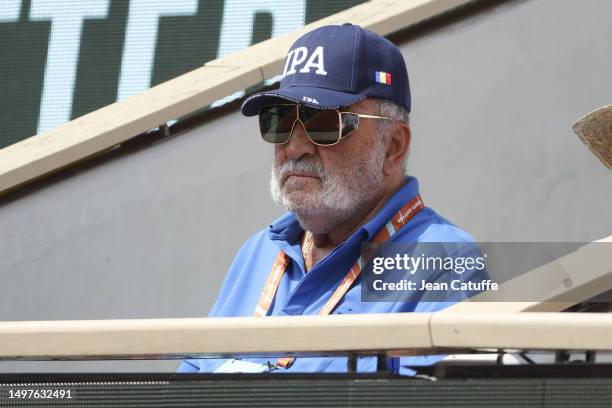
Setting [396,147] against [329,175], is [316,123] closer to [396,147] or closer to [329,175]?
[329,175]

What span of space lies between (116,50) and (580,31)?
188 cm

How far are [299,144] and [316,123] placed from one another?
60mm

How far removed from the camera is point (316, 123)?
280 centimetres

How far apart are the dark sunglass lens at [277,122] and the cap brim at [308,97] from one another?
2cm

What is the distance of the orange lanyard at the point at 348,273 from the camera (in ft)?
8.48

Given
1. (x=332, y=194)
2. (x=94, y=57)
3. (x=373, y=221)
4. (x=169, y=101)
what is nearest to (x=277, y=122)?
(x=332, y=194)

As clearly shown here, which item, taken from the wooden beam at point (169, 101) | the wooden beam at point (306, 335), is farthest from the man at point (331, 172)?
the wooden beam at point (169, 101)

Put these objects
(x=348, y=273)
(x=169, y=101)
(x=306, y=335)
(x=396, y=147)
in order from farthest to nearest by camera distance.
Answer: (x=169, y=101) → (x=396, y=147) → (x=348, y=273) → (x=306, y=335)

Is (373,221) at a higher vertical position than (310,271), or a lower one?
higher

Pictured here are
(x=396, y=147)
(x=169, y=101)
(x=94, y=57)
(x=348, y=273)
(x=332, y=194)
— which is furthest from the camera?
(x=94, y=57)

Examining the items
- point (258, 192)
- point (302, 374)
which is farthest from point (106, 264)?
→ point (302, 374)

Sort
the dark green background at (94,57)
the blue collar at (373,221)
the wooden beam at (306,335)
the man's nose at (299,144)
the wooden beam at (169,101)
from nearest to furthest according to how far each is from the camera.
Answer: the wooden beam at (306,335)
the blue collar at (373,221)
the man's nose at (299,144)
the wooden beam at (169,101)
the dark green background at (94,57)

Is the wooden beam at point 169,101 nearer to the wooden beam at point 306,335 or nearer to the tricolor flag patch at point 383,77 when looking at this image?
the tricolor flag patch at point 383,77

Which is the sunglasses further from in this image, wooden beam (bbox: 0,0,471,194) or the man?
wooden beam (bbox: 0,0,471,194)
